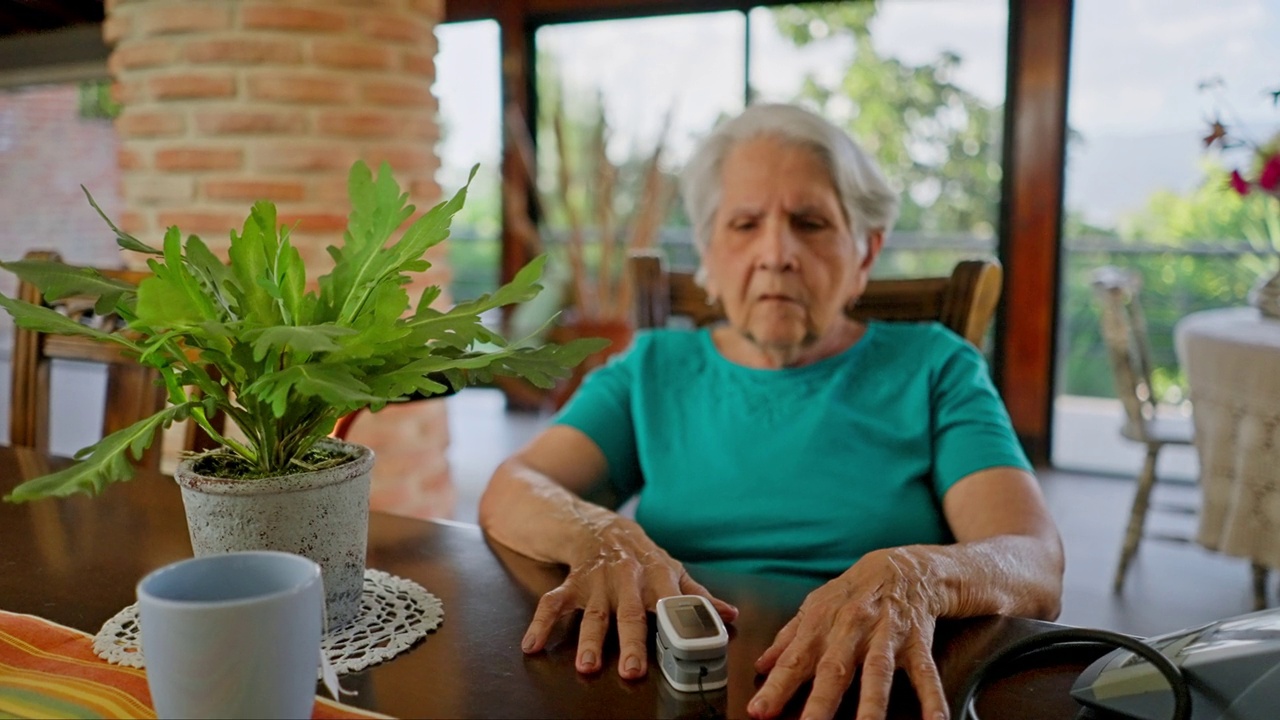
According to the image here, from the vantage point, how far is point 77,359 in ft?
5.16

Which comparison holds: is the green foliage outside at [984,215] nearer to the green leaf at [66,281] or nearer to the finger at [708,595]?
the finger at [708,595]

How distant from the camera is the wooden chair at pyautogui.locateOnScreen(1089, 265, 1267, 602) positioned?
2.94m

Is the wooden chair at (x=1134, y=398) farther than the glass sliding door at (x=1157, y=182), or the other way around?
the glass sliding door at (x=1157, y=182)

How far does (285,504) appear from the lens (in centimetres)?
73

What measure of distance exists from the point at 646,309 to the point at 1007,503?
2.69ft

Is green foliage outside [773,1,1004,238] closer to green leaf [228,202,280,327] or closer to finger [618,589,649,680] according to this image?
finger [618,589,649,680]

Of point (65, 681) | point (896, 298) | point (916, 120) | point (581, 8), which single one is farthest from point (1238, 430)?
point (581, 8)

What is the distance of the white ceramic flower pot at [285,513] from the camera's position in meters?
0.72

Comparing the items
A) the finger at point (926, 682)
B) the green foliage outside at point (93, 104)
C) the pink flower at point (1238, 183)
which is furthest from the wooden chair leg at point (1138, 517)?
the green foliage outside at point (93, 104)

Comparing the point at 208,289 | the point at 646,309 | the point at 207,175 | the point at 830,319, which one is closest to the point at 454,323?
the point at 208,289

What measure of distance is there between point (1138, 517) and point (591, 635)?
9.25 ft

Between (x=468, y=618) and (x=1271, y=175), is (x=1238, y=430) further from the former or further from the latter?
(x=468, y=618)

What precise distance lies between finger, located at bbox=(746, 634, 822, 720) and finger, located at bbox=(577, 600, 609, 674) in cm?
13

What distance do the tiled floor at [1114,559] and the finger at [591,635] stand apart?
2007 mm
